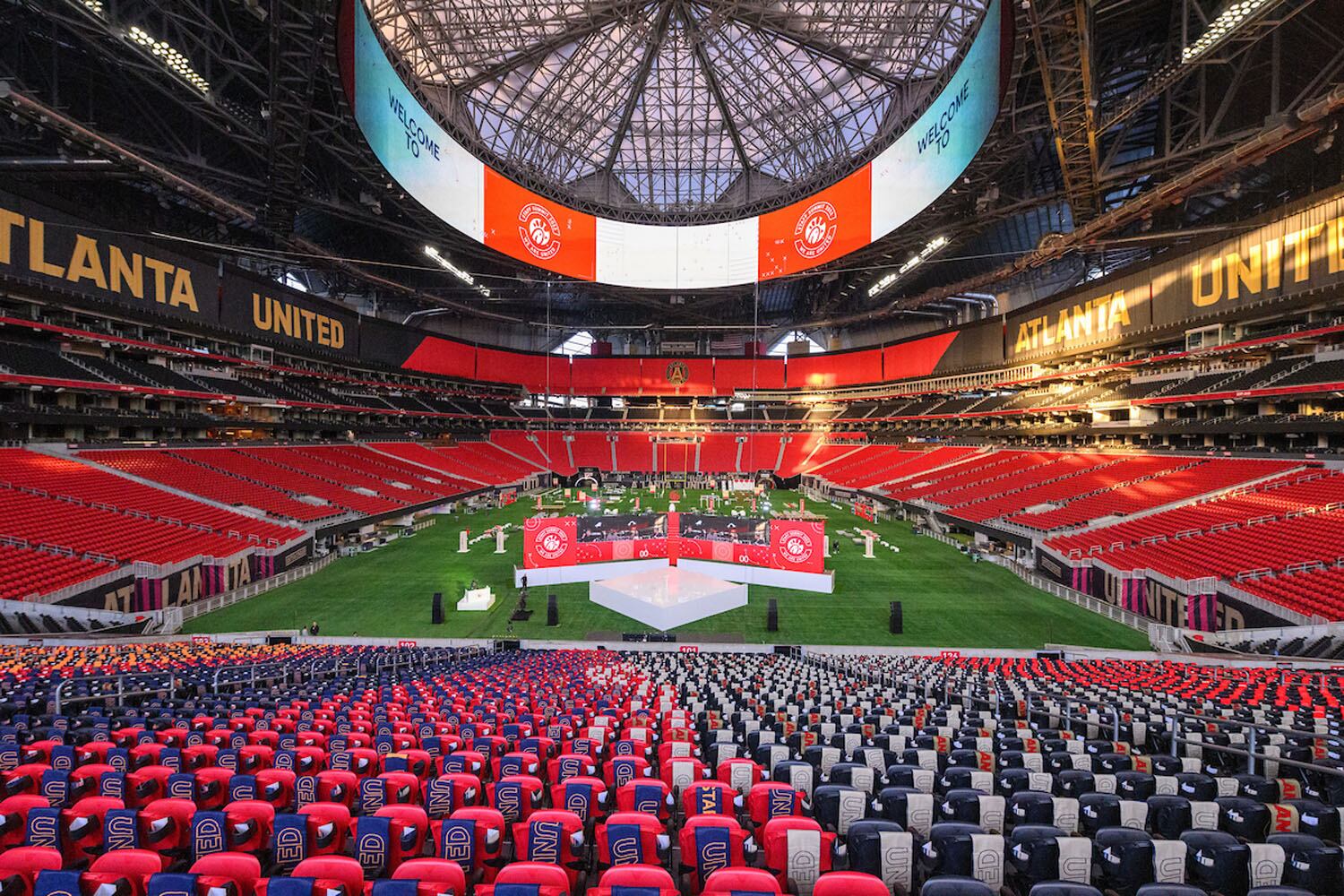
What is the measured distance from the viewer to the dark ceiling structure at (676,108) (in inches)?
843

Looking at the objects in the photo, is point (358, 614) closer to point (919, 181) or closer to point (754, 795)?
point (754, 795)

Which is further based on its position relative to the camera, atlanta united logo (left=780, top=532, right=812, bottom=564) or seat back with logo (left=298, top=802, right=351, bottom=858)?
atlanta united logo (left=780, top=532, right=812, bottom=564)

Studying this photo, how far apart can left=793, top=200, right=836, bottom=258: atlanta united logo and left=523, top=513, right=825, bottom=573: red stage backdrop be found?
90.2 ft

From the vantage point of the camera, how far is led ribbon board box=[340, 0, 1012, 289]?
2578 cm

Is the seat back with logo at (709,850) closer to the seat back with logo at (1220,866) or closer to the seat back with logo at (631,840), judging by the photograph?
the seat back with logo at (631,840)

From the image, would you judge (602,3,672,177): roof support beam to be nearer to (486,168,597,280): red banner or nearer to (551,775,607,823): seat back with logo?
(486,168,597,280): red banner

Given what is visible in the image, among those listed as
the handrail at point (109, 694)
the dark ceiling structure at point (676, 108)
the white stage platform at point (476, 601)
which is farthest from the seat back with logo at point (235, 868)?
the dark ceiling structure at point (676, 108)

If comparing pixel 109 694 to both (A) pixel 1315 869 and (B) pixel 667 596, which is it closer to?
(B) pixel 667 596

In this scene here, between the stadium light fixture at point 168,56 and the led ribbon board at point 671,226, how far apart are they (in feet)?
17.1

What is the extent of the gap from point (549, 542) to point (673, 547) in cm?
515

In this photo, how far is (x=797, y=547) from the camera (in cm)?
2189

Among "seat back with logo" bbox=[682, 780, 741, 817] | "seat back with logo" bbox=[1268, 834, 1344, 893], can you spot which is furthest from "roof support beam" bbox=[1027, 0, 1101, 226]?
"seat back with logo" bbox=[682, 780, 741, 817]

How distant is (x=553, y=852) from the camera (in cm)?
394

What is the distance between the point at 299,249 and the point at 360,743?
4147 centimetres
